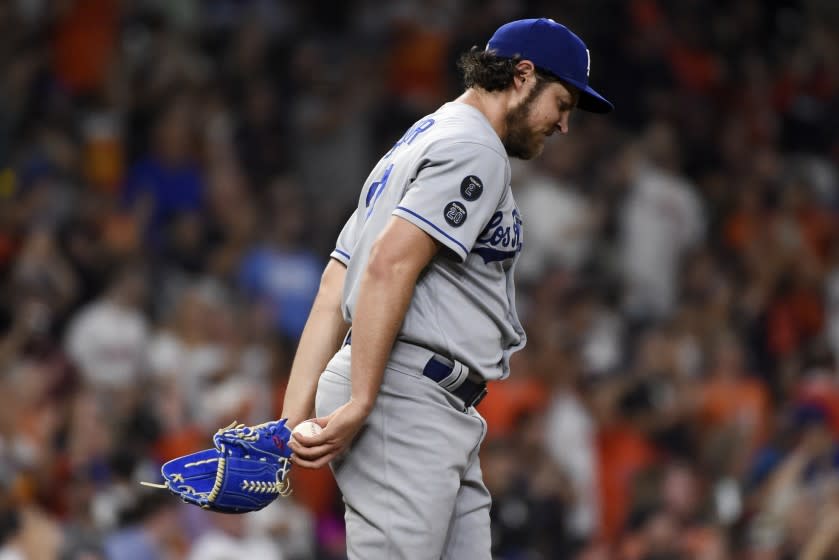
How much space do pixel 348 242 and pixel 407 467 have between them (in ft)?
2.00

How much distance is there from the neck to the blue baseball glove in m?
0.89

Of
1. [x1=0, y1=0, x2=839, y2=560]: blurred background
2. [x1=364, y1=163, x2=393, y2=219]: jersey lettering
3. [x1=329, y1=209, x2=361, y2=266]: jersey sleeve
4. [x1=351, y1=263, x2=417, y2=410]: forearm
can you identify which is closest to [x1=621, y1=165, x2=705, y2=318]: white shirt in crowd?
[x1=0, y1=0, x2=839, y2=560]: blurred background

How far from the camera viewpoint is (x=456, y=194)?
10.6 feet

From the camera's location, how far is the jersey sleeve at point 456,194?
3.19 meters

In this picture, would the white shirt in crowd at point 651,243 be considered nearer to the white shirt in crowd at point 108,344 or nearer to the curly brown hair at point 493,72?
the white shirt in crowd at point 108,344

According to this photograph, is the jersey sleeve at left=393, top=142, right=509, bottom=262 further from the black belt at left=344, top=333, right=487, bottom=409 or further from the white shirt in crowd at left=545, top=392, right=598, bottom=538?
the white shirt in crowd at left=545, top=392, right=598, bottom=538

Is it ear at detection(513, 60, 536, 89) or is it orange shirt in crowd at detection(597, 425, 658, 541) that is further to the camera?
orange shirt in crowd at detection(597, 425, 658, 541)

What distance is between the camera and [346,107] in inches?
406

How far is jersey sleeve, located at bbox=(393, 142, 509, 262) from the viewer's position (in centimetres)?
319

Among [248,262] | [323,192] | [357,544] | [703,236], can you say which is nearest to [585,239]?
[703,236]

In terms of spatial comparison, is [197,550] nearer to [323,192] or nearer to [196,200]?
[196,200]

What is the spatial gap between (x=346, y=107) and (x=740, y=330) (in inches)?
123

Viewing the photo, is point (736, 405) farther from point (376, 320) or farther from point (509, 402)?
point (376, 320)

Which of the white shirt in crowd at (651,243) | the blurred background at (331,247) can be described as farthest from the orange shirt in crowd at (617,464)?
the white shirt in crowd at (651,243)
